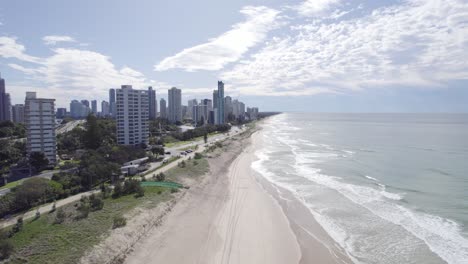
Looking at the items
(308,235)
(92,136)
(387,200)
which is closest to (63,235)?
(308,235)

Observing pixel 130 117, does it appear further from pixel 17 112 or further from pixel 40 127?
pixel 17 112

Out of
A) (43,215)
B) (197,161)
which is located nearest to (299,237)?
(43,215)

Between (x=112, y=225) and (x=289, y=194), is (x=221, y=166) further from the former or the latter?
(x=112, y=225)

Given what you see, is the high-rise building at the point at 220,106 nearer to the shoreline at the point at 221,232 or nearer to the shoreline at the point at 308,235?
the shoreline at the point at 221,232

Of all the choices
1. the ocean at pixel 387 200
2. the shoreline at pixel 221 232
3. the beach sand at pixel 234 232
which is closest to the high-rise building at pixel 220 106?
the ocean at pixel 387 200

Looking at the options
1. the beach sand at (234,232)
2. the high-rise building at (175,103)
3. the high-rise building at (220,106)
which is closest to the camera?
the beach sand at (234,232)

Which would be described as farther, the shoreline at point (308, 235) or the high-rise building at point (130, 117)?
the high-rise building at point (130, 117)
